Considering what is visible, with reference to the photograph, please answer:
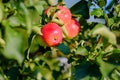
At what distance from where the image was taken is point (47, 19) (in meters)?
1.16

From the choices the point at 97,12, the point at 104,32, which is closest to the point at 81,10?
the point at 97,12

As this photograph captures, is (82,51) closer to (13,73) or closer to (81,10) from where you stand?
(81,10)

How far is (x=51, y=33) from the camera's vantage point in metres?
1.14

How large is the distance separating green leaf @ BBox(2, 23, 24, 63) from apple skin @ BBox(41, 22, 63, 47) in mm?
204

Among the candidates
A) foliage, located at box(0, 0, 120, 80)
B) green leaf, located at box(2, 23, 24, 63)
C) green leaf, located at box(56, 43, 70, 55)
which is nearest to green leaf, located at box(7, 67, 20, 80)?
foliage, located at box(0, 0, 120, 80)

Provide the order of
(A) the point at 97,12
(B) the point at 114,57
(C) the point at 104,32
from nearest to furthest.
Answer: (C) the point at 104,32 → (B) the point at 114,57 → (A) the point at 97,12

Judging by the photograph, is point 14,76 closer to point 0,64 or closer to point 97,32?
point 0,64

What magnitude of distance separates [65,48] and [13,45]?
1.42ft

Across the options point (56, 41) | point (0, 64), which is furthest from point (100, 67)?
point (0, 64)

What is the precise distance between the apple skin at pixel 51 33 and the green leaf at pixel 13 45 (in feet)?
0.67

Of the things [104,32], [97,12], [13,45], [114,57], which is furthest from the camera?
[97,12]

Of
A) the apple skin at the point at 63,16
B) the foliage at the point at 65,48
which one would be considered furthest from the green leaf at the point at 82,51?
the apple skin at the point at 63,16

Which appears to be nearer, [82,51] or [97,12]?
[82,51]

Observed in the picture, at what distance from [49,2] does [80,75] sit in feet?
0.90
